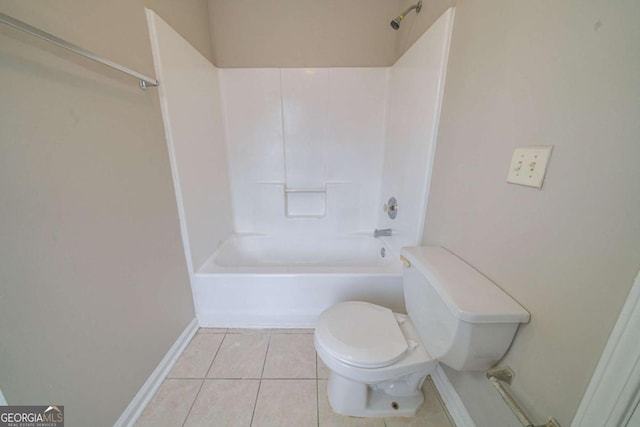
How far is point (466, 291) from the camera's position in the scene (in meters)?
0.72

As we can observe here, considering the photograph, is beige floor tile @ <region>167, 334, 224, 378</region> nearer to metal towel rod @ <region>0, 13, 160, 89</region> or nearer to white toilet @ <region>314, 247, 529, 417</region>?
white toilet @ <region>314, 247, 529, 417</region>

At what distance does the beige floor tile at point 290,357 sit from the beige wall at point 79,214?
2.00 feet

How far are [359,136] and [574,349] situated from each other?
5.97 feet

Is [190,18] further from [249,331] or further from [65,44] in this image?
[249,331]

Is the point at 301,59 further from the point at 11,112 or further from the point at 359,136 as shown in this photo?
the point at 11,112

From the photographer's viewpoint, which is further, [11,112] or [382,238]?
[382,238]

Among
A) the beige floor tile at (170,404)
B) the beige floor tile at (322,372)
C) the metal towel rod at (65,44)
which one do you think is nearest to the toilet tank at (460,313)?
the beige floor tile at (322,372)

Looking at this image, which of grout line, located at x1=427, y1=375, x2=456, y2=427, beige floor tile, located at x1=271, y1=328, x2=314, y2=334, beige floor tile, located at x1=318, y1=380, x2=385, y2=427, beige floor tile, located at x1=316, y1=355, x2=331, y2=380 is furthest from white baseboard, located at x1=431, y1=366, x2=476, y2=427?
beige floor tile, located at x1=271, y1=328, x2=314, y2=334

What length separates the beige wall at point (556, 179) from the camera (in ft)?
1.44

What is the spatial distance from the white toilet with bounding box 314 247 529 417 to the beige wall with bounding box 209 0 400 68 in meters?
1.76

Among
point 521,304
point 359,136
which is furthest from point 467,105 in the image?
point 359,136

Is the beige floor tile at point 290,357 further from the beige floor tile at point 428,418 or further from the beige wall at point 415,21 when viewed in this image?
the beige wall at point 415,21

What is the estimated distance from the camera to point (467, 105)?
907mm

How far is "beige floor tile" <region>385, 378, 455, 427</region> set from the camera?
3.22 feet
